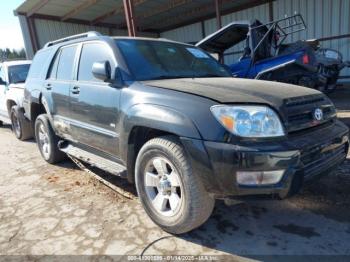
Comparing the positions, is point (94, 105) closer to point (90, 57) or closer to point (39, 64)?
point (90, 57)

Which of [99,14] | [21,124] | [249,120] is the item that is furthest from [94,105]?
[99,14]

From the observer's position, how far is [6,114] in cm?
815

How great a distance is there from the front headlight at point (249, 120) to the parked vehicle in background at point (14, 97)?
18.4 feet

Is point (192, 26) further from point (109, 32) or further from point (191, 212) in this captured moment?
point (191, 212)

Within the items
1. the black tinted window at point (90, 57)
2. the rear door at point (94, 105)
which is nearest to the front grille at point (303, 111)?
the rear door at point (94, 105)

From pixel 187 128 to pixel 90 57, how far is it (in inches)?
77.3

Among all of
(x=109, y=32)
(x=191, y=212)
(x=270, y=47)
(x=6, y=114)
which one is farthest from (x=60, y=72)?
(x=109, y=32)

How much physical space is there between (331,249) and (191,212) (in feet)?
3.76

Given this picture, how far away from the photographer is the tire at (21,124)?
23.4 feet

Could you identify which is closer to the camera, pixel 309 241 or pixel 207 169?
pixel 207 169

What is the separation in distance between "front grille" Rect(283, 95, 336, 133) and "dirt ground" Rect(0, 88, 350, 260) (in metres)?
0.93

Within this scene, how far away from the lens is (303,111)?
9.37 feet

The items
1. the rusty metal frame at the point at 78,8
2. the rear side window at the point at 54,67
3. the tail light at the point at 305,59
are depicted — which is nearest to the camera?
the rear side window at the point at 54,67

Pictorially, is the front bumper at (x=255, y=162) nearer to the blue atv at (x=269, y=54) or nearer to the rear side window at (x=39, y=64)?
the rear side window at (x=39, y=64)
